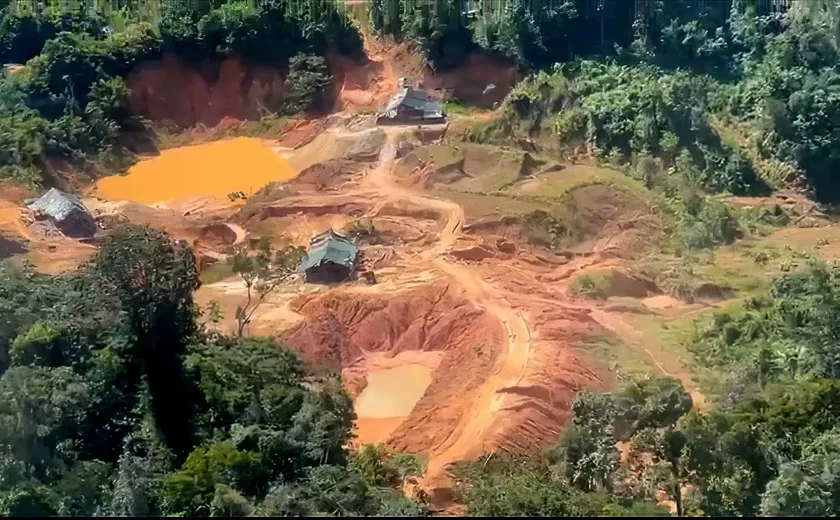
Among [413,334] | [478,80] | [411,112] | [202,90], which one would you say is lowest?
[413,334]

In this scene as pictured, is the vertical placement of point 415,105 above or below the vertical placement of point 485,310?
above

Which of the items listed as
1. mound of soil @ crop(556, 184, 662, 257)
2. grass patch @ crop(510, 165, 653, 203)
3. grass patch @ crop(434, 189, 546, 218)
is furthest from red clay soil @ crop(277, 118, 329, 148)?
mound of soil @ crop(556, 184, 662, 257)

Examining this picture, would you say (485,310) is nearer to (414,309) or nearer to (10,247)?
(414,309)

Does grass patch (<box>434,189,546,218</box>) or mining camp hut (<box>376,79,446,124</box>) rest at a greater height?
mining camp hut (<box>376,79,446,124</box>)

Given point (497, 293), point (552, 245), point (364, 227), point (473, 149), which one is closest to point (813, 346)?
point (497, 293)

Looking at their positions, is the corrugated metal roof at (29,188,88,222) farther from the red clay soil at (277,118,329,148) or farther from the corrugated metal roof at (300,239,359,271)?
the red clay soil at (277,118,329,148)

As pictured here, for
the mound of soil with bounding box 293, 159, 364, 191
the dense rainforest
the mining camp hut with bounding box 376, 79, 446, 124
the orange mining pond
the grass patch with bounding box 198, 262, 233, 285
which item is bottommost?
the orange mining pond

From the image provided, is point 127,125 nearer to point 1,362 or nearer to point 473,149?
point 473,149

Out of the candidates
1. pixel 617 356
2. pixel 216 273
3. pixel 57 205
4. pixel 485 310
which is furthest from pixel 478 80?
pixel 617 356
